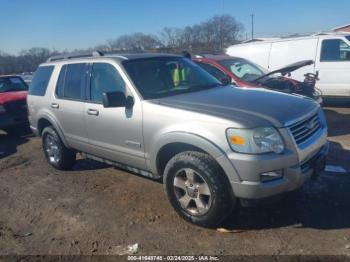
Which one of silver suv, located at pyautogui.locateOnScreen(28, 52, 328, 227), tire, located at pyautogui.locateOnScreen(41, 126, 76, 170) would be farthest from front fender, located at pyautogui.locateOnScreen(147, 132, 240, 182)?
tire, located at pyautogui.locateOnScreen(41, 126, 76, 170)

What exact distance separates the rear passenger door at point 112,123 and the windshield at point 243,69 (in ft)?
12.0

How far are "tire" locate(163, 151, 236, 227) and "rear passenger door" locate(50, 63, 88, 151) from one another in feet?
5.76

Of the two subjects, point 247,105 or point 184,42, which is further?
point 184,42

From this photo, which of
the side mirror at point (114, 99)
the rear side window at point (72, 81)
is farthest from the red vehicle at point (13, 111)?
the side mirror at point (114, 99)

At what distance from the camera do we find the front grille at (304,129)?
338 cm

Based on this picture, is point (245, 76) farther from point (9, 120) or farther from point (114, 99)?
point (9, 120)

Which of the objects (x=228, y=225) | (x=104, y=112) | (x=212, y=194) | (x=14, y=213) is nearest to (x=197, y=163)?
(x=212, y=194)

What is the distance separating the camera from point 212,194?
135 inches

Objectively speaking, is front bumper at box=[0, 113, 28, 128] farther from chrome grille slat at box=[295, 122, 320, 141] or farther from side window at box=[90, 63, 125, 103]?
chrome grille slat at box=[295, 122, 320, 141]

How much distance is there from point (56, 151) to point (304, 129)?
13.3 feet

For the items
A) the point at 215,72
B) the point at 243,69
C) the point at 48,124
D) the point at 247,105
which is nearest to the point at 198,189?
the point at 247,105

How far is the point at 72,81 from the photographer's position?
203 inches

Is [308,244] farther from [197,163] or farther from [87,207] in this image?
[87,207]

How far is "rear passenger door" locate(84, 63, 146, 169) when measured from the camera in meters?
4.10
